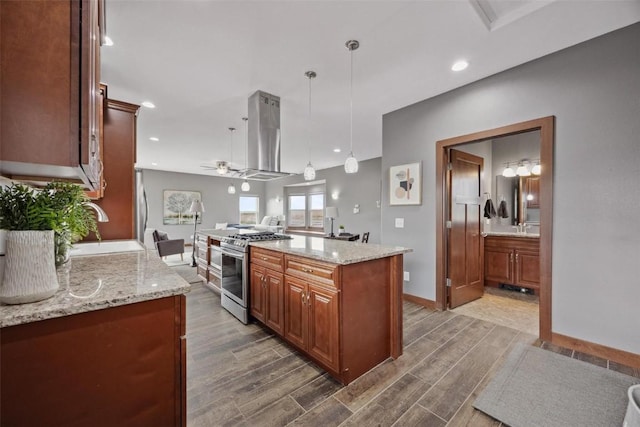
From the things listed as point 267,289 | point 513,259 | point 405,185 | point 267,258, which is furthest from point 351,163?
point 513,259

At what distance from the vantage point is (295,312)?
2162mm

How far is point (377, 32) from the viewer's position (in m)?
2.10

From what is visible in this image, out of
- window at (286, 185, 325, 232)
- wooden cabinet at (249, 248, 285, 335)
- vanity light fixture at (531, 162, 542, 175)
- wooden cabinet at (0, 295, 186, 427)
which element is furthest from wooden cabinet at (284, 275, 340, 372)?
window at (286, 185, 325, 232)

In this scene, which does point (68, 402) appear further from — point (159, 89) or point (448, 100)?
point (448, 100)

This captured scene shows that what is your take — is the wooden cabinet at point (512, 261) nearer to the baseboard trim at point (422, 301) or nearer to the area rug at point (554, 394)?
the baseboard trim at point (422, 301)

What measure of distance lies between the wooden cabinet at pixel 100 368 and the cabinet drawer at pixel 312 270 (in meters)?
0.97

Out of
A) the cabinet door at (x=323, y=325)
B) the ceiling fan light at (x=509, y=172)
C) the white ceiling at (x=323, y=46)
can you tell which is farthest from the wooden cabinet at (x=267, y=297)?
the ceiling fan light at (x=509, y=172)

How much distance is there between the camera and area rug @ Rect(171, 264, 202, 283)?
4.72 m

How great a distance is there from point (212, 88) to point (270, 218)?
7.04 metres

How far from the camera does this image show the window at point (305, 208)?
9469mm

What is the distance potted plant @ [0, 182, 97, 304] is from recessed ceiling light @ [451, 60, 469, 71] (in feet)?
10.4

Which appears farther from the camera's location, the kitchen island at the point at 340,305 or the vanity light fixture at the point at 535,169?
the vanity light fixture at the point at 535,169

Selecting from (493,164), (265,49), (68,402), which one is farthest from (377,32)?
(493,164)

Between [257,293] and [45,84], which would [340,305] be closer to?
[257,293]
